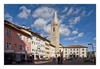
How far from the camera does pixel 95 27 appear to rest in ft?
56.5

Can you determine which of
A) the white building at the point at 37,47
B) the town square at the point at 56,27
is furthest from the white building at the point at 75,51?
the white building at the point at 37,47

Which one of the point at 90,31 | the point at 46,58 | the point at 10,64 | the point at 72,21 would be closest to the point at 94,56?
the point at 90,31

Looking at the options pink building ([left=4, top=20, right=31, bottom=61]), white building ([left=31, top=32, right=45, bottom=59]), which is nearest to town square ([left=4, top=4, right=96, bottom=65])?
pink building ([left=4, top=20, right=31, bottom=61])

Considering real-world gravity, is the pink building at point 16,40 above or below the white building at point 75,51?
above

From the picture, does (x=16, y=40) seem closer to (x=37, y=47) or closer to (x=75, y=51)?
(x=37, y=47)

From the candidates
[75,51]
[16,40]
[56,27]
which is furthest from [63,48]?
[16,40]

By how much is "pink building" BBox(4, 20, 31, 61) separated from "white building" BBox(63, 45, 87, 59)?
2.82 meters

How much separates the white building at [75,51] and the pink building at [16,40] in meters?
2.82

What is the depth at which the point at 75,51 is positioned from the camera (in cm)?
2008

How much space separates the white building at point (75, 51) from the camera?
18312 mm

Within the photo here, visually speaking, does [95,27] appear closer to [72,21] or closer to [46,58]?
[72,21]

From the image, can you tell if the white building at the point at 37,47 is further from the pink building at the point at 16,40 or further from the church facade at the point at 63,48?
the church facade at the point at 63,48

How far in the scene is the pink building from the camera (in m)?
17.8

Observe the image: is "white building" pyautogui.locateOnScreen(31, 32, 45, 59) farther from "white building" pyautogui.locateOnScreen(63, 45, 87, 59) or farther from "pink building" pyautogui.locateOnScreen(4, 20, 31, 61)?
"white building" pyautogui.locateOnScreen(63, 45, 87, 59)
